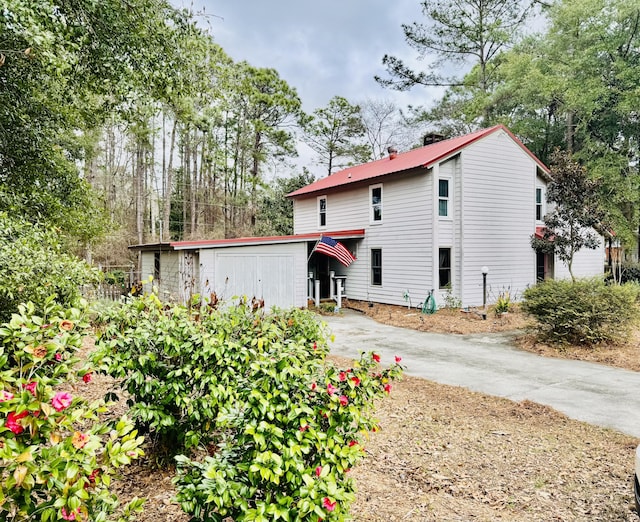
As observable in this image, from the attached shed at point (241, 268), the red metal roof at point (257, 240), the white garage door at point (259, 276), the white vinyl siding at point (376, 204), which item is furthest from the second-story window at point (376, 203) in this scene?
the white garage door at point (259, 276)

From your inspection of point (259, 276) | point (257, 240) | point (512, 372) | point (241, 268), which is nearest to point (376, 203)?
point (257, 240)

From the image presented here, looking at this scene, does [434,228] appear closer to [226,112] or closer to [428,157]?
[428,157]

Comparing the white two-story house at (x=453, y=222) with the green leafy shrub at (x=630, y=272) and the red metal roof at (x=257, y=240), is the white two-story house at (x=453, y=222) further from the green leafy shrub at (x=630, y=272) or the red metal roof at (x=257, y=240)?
the green leafy shrub at (x=630, y=272)

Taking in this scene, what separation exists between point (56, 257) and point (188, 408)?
324cm

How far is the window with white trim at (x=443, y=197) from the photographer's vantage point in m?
13.7

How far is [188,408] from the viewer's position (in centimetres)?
277

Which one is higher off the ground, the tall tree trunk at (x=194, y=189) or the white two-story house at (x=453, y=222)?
the tall tree trunk at (x=194, y=189)

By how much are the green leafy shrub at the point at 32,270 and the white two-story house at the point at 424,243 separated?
7.04m

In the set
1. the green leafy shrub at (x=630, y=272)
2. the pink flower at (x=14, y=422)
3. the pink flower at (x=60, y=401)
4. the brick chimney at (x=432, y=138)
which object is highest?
the brick chimney at (x=432, y=138)

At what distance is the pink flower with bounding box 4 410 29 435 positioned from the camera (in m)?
1.43

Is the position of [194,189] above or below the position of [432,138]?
below

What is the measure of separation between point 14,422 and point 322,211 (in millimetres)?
17665

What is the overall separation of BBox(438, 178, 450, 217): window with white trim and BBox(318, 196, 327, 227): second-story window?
6.17m

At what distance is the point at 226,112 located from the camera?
2561cm
